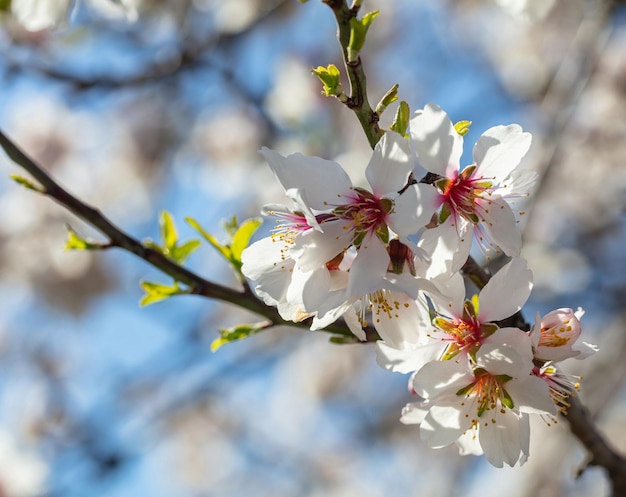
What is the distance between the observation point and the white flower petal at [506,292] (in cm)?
87

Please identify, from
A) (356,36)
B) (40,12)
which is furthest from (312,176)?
(40,12)

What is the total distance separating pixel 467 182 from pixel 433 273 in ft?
0.47

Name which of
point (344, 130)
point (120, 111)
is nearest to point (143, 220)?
point (120, 111)

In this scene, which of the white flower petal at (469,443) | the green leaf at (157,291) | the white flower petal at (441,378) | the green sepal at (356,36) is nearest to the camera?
the green sepal at (356,36)

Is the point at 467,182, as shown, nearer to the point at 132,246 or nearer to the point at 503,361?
the point at 503,361

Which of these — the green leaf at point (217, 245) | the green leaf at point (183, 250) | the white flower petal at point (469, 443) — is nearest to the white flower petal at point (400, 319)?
the white flower petal at point (469, 443)

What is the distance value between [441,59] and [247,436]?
10.9ft

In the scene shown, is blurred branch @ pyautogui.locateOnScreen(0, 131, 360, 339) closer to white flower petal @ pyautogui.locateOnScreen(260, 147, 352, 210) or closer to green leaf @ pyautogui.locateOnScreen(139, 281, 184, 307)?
green leaf @ pyautogui.locateOnScreen(139, 281, 184, 307)

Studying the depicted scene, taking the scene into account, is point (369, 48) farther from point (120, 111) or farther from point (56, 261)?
point (56, 261)

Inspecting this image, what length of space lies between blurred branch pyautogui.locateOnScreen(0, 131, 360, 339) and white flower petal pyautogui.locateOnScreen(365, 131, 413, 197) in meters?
0.27

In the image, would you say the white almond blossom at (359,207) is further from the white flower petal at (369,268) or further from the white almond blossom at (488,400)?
the white almond blossom at (488,400)

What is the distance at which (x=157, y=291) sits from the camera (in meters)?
1.11

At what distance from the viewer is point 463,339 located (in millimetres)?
905

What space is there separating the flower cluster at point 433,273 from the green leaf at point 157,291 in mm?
217
